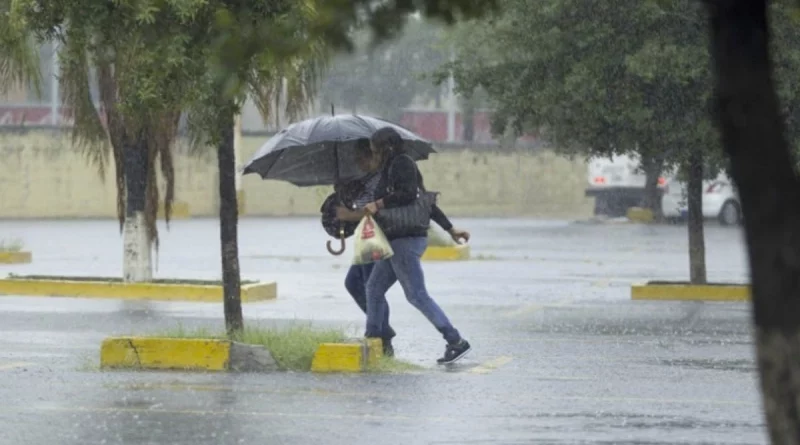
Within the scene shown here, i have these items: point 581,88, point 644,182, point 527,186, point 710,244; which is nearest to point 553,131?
point 581,88

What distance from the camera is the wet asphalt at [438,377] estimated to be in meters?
9.68

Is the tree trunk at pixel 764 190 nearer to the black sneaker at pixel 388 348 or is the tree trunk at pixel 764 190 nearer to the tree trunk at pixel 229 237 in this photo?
the tree trunk at pixel 229 237

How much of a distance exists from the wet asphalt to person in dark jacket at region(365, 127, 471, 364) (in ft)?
1.19

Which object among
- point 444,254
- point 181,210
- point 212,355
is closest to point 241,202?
point 181,210

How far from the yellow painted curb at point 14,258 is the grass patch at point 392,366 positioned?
44.9 feet

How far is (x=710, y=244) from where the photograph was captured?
112ft

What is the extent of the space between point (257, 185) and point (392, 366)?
37176mm

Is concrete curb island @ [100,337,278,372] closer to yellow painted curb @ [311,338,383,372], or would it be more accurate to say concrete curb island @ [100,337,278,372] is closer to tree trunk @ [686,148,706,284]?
yellow painted curb @ [311,338,383,372]

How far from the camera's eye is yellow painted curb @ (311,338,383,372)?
489 inches

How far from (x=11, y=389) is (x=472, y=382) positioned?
3.04 meters

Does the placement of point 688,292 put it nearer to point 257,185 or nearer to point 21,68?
point 21,68

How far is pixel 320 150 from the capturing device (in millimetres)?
14664

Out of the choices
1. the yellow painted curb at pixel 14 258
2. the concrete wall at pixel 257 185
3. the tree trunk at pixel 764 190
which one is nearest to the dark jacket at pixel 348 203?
the tree trunk at pixel 764 190

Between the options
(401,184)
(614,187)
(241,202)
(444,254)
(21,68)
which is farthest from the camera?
(241,202)
